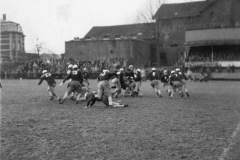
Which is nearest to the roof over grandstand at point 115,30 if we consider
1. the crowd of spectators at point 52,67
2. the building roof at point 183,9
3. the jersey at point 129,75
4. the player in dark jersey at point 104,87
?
the building roof at point 183,9

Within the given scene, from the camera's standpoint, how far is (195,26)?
4941 cm

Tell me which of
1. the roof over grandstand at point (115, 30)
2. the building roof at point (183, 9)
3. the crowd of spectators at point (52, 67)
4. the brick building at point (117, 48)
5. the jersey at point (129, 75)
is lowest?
the jersey at point (129, 75)

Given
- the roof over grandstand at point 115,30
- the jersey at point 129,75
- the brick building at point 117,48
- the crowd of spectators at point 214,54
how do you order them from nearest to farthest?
the jersey at point 129,75 → the crowd of spectators at point 214,54 → the brick building at point 117,48 → the roof over grandstand at point 115,30

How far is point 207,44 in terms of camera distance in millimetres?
46500

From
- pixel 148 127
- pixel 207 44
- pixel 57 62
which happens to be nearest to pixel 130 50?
pixel 57 62

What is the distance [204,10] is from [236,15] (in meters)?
7.82

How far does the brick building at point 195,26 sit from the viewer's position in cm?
4631

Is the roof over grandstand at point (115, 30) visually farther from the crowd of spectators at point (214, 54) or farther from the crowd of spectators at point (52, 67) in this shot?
the crowd of spectators at point (214, 54)

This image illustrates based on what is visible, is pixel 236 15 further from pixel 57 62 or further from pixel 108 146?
pixel 108 146

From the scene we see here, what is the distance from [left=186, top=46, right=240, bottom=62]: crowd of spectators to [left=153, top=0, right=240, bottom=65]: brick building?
1.20ft

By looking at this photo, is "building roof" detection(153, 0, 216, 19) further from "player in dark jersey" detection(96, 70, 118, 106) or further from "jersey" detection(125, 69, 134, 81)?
"player in dark jersey" detection(96, 70, 118, 106)

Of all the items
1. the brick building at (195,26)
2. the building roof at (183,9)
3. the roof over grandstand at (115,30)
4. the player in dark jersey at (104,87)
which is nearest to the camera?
the player in dark jersey at (104,87)

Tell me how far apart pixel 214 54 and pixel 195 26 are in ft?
18.2

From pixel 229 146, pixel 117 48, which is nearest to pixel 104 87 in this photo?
pixel 229 146
